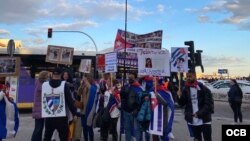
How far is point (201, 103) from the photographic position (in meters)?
8.97

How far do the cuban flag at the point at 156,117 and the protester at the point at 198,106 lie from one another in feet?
1.58

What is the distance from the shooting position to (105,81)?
1251 cm

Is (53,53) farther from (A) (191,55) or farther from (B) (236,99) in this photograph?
(B) (236,99)

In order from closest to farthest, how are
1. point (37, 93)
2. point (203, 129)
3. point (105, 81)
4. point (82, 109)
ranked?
point (203, 129) → point (37, 93) → point (82, 109) → point (105, 81)

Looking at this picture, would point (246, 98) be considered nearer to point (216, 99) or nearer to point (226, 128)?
point (216, 99)

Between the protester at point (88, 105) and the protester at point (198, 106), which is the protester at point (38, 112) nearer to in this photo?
the protester at point (88, 105)

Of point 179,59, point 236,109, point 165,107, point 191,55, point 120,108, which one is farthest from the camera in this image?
point 236,109

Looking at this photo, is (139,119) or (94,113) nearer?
(139,119)

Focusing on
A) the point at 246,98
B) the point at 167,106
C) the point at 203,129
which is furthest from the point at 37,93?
the point at 246,98

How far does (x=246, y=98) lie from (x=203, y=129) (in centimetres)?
2244

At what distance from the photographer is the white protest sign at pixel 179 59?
43.9 feet

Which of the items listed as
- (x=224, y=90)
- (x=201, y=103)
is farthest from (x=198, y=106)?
(x=224, y=90)

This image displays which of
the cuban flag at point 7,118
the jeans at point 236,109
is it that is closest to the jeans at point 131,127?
the cuban flag at point 7,118

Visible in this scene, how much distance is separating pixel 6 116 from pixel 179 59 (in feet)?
22.5
